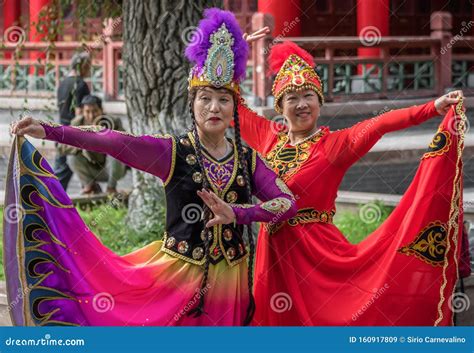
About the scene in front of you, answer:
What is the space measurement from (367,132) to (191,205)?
948 mm

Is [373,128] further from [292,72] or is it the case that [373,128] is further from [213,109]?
[213,109]

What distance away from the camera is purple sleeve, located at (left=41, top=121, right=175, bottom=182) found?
4.70 m

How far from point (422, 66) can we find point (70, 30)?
606 cm

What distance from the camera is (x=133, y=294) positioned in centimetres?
498

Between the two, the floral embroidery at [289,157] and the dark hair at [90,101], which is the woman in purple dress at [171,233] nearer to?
the floral embroidery at [289,157]

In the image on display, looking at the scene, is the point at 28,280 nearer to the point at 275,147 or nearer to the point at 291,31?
the point at 275,147

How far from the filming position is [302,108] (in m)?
5.54

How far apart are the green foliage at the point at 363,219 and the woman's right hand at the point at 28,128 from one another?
4.21 m

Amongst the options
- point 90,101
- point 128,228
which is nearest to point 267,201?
point 128,228

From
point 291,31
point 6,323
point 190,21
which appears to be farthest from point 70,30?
point 6,323

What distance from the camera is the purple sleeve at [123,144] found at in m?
4.70

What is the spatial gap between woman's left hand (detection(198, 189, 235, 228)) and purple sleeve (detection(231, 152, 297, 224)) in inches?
1.6

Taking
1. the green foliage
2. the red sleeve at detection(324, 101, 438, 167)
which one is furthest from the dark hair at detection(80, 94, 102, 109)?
the red sleeve at detection(324, 101, 438, 167)

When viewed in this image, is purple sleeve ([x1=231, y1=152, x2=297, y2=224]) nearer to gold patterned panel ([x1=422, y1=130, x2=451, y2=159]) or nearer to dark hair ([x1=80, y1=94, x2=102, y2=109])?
gold patterned panel ([x1=422, y1=130, x2=451, y2=159])
